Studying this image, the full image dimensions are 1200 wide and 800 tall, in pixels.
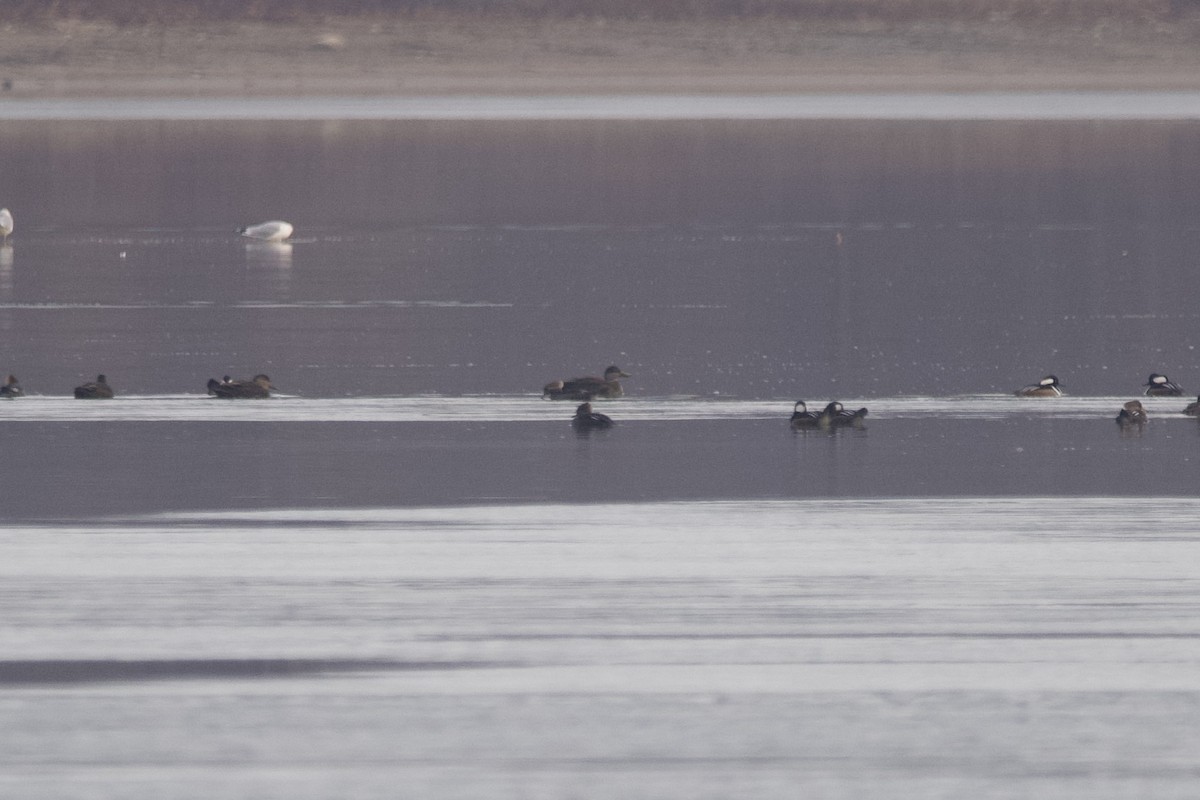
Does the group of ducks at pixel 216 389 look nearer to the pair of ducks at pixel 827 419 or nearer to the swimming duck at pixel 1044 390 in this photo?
the pair of ducks at pixel 827 419

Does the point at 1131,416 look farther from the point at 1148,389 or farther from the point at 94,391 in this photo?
the point at 94,391

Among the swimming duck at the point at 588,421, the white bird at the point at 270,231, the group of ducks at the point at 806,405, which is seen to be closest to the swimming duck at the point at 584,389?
the group of ducks at the point at 806,405

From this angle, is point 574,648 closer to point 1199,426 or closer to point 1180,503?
point 1180,503

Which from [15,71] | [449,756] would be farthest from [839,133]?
[449,756]

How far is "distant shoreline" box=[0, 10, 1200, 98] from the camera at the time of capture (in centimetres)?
5919

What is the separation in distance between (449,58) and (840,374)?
50.1 meters

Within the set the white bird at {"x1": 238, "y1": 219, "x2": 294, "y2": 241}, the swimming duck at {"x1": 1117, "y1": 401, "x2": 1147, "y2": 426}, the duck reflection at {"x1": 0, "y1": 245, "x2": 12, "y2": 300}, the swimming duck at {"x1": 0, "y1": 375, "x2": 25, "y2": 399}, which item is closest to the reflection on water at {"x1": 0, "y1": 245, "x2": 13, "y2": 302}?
the duck reflection at {"x1": 0, "y1": 245, "x2": 12, "y2": 300}

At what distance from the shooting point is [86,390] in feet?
32.2

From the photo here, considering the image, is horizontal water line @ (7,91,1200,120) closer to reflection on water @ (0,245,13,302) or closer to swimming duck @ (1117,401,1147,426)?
reflection on water @ (0,245,13,302)

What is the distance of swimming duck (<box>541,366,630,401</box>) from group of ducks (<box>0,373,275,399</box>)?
1.25m

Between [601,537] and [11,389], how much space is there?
4140mm

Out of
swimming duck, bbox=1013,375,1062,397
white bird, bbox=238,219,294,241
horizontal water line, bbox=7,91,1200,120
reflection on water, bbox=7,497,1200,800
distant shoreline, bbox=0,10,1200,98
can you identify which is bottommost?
reflection on water, bbox=7,497,1200,800

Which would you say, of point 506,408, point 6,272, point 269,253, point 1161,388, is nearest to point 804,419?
point 506,408

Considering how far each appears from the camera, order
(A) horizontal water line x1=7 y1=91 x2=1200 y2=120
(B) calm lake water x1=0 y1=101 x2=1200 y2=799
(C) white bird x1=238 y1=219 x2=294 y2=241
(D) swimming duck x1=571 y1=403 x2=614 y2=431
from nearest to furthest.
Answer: (B) calm lake water x1=0 y1=101 x2=1200 y2=799, (D) swimming duck x1=571 y1=403 x2=614 y2=431, (C) white bird x1=238 y1=219 x2=294 y2=241, (A) horizontal water line x1=7 y1=91 x2=1200 y2=120
